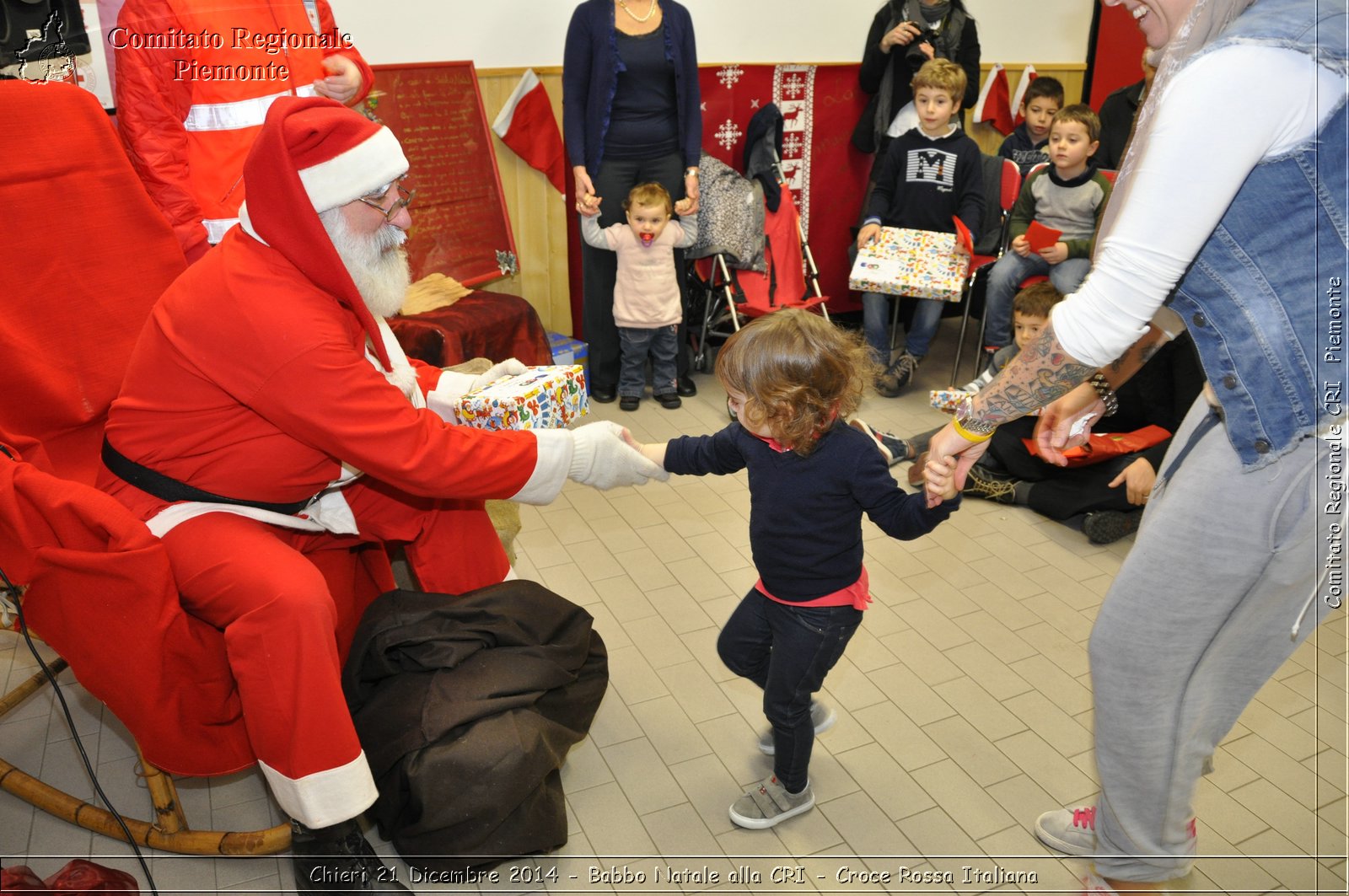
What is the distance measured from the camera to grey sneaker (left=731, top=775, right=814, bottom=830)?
7.39 ft

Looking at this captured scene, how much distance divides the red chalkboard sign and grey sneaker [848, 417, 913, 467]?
2143mm

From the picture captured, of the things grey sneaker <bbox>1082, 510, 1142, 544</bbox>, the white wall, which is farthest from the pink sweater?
grey sneaker <bbox>1082, 510, 1142, 544</bbox>

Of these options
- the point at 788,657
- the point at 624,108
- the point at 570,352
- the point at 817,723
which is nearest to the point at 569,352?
the point at 570,352

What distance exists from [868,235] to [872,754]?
3049 millimetres

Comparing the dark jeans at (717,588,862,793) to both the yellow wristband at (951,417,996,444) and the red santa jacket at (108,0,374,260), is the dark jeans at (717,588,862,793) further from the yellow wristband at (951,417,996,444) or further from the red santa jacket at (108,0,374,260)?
the red santa jacket at (108,0,374,260)

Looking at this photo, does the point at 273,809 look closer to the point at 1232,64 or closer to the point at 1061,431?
the point at 1061,431

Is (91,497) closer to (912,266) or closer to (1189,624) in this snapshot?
(1189,624)

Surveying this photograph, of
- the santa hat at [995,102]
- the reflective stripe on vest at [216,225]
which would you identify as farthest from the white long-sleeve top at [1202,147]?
the santa hat at [995,102]

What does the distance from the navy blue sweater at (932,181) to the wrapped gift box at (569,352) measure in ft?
5.39

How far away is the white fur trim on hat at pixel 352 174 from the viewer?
2.07 m

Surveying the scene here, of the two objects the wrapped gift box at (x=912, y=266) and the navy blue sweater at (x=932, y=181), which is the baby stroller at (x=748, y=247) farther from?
the navy blue sweater at (x=932, y=181)

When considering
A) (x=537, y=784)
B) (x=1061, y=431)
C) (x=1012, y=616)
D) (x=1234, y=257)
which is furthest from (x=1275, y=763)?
(x=537, y=784)

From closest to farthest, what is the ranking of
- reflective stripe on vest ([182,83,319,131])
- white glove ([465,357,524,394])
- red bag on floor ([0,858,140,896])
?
red bag on floor ([0,858,140,896]) → white glove ([465,357,524,394]) → reflective stripe on vest ([182,83,319,131])

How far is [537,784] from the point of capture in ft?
6.95
